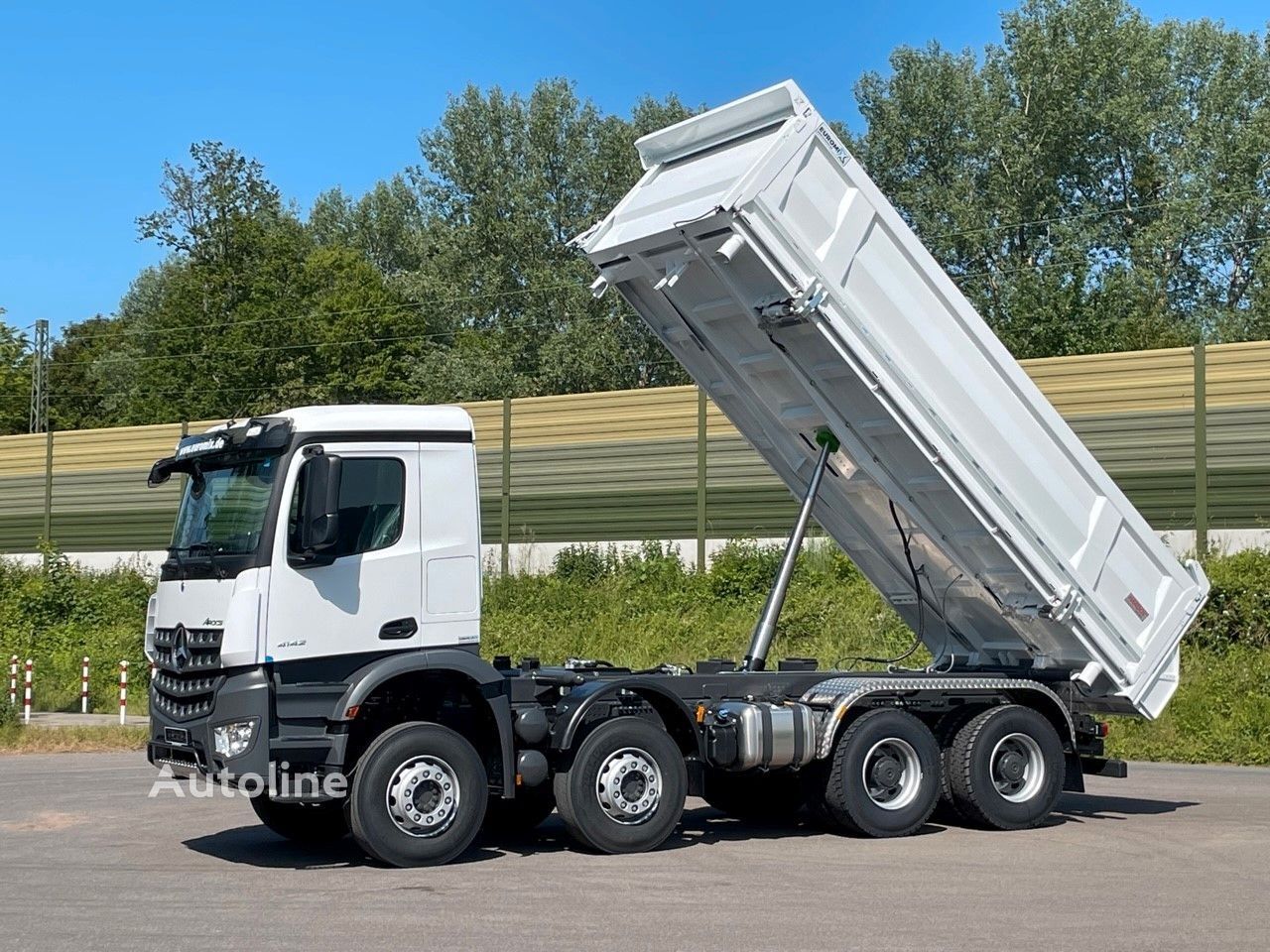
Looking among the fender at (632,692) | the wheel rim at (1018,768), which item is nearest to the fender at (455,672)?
the fender at (632,692)

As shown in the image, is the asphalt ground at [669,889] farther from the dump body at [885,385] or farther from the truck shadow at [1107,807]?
the dump body at [885,385]

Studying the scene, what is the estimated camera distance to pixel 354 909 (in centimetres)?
881

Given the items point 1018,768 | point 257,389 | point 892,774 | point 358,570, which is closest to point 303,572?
point 358,570

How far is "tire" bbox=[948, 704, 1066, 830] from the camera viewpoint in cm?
1188

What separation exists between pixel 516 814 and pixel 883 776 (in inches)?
108

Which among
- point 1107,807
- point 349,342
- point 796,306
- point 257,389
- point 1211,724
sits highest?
point 349,342

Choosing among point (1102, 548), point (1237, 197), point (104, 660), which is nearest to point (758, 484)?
point (104, 660)

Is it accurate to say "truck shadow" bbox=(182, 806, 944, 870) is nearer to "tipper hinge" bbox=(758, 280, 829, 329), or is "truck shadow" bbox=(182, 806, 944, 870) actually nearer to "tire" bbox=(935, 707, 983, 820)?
"tire" bbox=(935, 707, 983, 820)

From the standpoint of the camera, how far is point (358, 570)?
10141mm

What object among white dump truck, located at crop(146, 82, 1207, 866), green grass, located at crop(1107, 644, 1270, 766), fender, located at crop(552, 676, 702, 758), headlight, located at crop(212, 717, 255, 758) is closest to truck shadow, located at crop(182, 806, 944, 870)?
white dump truck, located at crop(146, 82, 1207, 866)

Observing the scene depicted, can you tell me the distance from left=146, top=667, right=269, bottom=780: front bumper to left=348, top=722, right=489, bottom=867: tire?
68 centimetres

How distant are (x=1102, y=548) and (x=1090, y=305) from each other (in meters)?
30.5

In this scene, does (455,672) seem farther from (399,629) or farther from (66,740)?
(66,740)

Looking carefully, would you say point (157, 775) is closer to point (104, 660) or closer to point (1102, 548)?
point (1102, 548)
